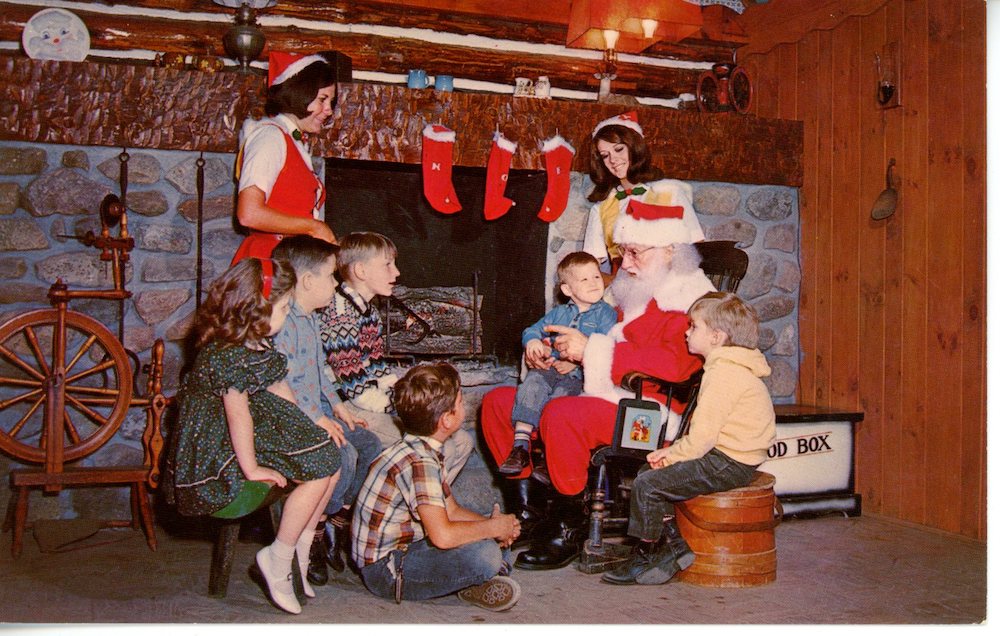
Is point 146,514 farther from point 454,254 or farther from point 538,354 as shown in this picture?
point 454,254

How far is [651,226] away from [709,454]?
2.96ft

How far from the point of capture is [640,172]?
3.90 meters

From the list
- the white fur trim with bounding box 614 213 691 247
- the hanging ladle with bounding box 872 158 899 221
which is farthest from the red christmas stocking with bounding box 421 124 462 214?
the hanging ladle with bounding box 872 158 899 221

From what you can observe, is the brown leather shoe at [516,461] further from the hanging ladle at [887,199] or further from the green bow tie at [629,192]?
the hanging ladle at [887,199]

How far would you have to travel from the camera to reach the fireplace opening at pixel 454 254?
14.1 ft

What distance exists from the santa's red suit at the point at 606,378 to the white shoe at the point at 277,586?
0.95 metres

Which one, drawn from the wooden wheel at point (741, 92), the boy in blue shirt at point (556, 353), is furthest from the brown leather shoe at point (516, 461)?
the wooden wheel at point (741, 92)

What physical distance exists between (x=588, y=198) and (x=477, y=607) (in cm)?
188

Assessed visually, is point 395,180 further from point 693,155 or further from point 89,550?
point 89,550

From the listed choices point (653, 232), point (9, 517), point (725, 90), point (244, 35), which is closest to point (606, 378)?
point (653, 232)

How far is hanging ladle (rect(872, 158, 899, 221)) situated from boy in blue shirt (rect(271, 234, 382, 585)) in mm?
2204

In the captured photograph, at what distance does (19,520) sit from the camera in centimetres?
325

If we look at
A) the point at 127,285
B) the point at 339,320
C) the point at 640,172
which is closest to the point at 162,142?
the point at 127,285

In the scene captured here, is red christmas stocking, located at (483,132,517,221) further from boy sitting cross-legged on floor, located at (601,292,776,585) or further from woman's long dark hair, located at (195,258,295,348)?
woman's long dark hair, located at (195,258,295,348)
